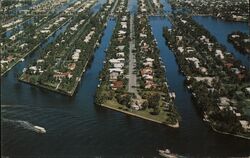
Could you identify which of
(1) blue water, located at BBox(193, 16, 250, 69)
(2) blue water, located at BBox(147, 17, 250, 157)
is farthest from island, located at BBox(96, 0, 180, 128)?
(1) blue water, located at BBox(193, 16, 250, 69)

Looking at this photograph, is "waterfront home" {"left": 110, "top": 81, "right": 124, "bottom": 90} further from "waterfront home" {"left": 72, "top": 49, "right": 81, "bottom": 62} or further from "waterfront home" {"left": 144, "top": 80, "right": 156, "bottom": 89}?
"waterfront home" {"left": 72, "top": 49, "right": 81, "bottom": 62}

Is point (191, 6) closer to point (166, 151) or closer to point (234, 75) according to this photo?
point (234, 75)

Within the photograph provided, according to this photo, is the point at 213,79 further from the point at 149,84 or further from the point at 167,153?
the point at 167,153

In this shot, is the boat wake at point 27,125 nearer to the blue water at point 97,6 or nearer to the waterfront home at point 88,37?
the waterfront home at point 88,37

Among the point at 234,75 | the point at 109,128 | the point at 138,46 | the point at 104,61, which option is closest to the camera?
the point at 109,128

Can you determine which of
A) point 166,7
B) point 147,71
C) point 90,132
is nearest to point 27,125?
point 90,132

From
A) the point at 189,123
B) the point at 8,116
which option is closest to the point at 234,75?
the point at 189,123
